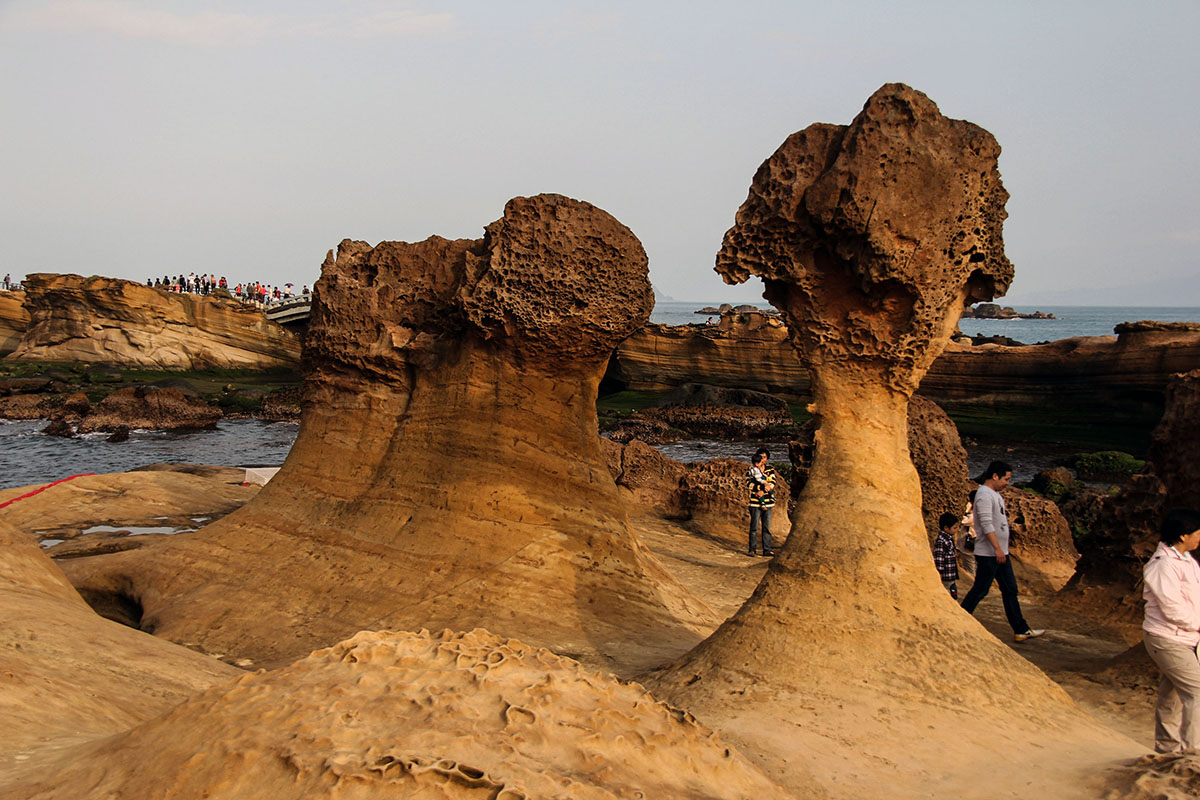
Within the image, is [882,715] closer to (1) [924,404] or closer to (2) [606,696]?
(2) [606,696]

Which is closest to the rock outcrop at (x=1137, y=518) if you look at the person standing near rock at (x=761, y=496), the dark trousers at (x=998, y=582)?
the dark trousers at (x=998, y=582)

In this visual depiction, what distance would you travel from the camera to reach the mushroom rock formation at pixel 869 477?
4781 mm

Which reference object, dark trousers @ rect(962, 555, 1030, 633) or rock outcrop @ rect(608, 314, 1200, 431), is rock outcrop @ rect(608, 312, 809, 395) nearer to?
rock outcrop @ rect(608, 314, 1200, 431)

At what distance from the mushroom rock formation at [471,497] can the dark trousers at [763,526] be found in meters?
3.18

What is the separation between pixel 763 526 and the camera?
1100 centimetres

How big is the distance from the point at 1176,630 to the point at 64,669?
525cm

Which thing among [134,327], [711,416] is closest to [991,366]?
[711,416]

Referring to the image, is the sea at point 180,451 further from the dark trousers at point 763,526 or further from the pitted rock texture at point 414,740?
the pitted rock texture at point 414,740

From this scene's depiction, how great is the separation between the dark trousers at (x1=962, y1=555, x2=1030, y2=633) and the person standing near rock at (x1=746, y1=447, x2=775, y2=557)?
126 inches

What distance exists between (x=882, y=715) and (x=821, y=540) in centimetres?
105

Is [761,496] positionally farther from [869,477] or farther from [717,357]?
[717,357]

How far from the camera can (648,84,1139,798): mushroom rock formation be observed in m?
4.78

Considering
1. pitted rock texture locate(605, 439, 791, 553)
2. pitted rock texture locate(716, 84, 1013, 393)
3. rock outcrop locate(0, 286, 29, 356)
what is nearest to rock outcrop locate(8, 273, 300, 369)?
rock outcrop locate(0, 286, 29, 356)

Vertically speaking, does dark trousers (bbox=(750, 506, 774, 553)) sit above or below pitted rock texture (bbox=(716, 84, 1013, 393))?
below
